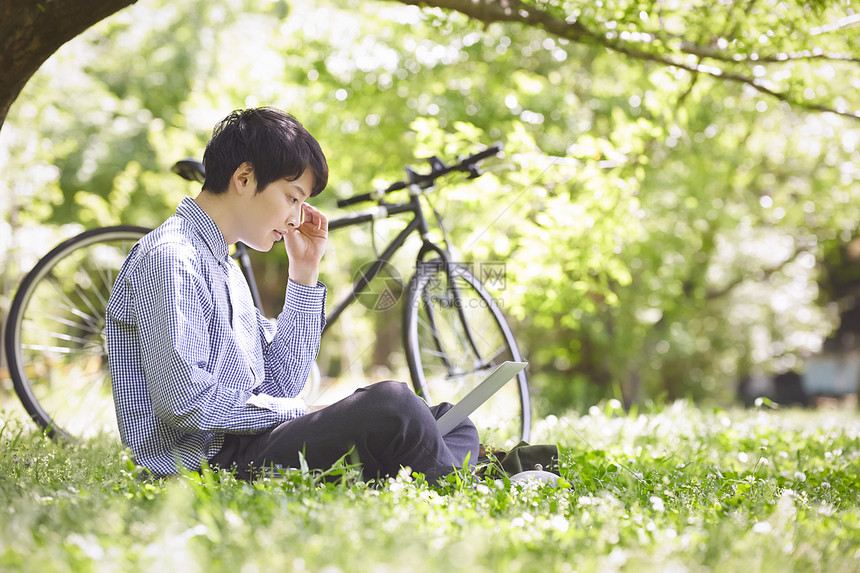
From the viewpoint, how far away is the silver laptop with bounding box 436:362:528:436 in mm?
2113

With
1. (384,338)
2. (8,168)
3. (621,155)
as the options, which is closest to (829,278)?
(384,338)

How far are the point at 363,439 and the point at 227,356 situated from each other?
1.47ft

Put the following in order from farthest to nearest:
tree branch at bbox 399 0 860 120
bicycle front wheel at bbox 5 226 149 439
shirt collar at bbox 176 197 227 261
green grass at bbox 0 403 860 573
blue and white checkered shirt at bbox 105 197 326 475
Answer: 1. tree branch at bbox 399 0 860 120
2. bicycle front wheel at bbox 5 226 149 439
3. shirt collar at bbox 176 197 227 261
4. blue and white checkered shirt at bbox 105 197 326 475
5. green grass at bbox 0 403 860 573

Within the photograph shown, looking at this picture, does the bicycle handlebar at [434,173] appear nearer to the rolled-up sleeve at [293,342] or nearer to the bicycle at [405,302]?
the bicycle at [405,302]

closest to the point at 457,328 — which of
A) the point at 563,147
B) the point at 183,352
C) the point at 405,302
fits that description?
the point at 405,302

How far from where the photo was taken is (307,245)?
2.48 meters

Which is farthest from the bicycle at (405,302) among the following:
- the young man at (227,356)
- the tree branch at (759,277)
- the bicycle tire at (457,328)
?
the tree branch at (759,277)

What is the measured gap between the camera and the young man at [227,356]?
6.08 ft

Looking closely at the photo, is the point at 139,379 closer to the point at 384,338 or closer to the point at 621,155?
the point at 621,155

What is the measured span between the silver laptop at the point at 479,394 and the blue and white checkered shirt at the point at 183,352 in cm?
46

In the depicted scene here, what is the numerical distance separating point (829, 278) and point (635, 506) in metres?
14.5

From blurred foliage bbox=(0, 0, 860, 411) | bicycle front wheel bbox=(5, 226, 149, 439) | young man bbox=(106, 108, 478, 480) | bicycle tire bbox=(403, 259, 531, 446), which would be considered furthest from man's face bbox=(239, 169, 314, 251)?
blurred foliage bbox=(0, 0, 860, 411)

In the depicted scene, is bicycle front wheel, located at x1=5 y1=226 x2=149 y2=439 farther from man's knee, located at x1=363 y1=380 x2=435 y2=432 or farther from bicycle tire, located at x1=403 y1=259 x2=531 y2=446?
man's knee, located at x1=363 y1=380 x2=435 y2=432

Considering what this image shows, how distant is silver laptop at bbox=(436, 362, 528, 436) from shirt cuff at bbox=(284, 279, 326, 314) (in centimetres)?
58
